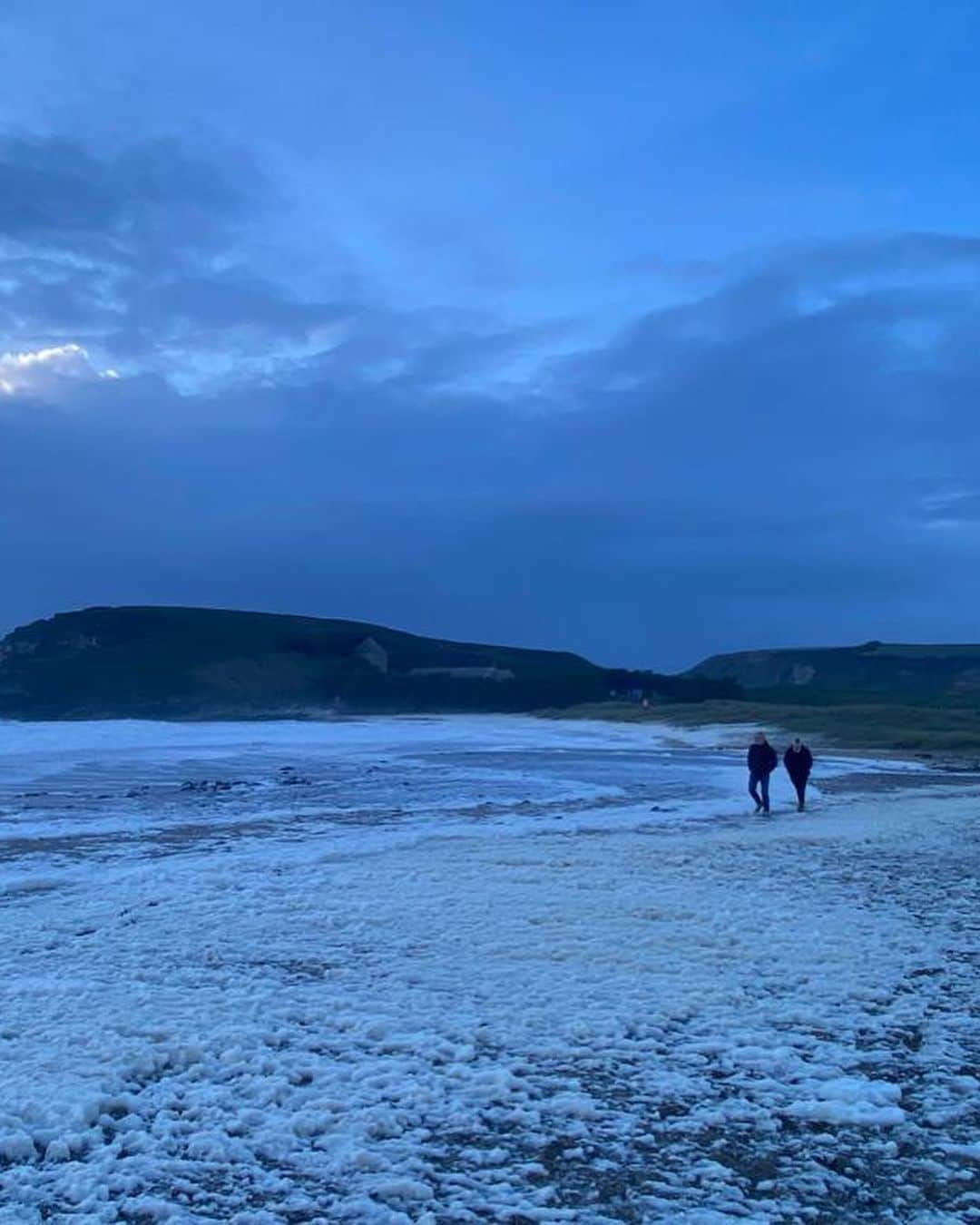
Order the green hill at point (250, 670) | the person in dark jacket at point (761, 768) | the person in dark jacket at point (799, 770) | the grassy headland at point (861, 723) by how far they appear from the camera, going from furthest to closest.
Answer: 1. the green hill at point (250, 670)
2. the grassy headland at point (861, 723)
3. the person in dark jacket at point (799, 770)
4. the person in dark jacket at point (761, 768)

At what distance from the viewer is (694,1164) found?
263 inches

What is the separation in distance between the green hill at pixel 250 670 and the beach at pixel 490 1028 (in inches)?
3943

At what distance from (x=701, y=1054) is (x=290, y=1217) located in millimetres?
3543

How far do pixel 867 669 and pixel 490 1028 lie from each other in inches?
5973

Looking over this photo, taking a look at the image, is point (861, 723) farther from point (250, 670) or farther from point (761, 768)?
point (250, 670)

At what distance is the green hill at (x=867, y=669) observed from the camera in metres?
137

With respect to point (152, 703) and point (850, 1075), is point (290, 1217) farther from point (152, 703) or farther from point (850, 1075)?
point (152, 703)

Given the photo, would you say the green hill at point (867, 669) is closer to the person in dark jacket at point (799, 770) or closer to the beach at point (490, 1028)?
the person in dark jacket at point (799, 770)

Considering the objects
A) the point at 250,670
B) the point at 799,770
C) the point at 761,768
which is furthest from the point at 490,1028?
the point at 250,670

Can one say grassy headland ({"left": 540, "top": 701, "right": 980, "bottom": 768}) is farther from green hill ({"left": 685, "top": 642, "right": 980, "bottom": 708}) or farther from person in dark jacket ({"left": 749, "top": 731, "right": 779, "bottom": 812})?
green hill ({"left": 685, "top": 642, "right": 980, "bottom": 708})

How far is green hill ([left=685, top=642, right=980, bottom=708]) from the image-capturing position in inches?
5408

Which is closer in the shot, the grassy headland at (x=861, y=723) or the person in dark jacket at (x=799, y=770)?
the person in dark jacket at (x=799, y=770)

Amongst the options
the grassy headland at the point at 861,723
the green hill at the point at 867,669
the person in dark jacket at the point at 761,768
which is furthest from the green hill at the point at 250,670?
the person in dark jacket at the point at 761,768

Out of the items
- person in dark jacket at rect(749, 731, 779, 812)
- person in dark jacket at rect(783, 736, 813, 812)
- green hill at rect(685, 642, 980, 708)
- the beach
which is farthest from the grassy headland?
green hill at rect(685, 642, 980, 708)
